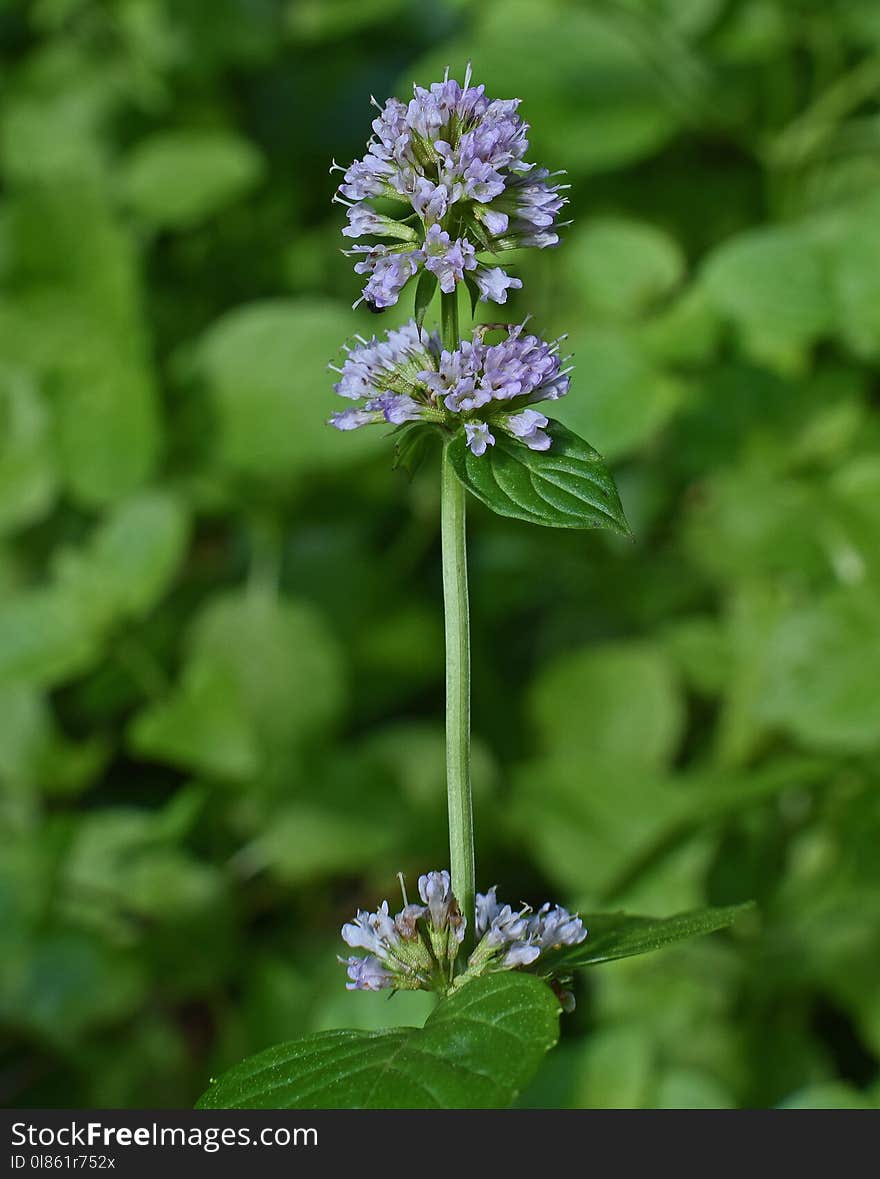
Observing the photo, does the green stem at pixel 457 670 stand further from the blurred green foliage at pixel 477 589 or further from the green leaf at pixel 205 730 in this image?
the green leaf at pixel 205 730

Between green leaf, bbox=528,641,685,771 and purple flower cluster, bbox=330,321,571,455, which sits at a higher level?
green leaf, bbox=528,641,685,771

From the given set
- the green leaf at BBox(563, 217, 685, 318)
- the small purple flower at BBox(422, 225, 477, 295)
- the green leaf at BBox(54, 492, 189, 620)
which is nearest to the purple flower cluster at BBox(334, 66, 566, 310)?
the small purple flower at BBox(422, 225, 477, 295)

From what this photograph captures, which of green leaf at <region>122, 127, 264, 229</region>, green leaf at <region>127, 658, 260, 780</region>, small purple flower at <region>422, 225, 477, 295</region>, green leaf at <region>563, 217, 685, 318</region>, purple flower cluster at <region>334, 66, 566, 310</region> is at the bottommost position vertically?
small purple flower at <region>422, 225, 477, 295</region>

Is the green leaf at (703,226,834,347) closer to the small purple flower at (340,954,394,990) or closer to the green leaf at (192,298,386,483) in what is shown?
the green leaf at (192,298,386,483)

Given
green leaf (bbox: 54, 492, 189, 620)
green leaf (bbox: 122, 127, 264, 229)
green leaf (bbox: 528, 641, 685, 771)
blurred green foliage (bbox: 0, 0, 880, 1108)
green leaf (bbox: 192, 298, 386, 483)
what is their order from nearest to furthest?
blurred green foliage (bbox: 0, 0, 880, 1108) → green leaf (bbox: 54, 492, 189, 620) → green leaf (bbox: 192, 298, 386, 483) → green leaf (bbox: 528, 641, 685, 771) → green leaf (bbox: 122, 127, 264, 229)

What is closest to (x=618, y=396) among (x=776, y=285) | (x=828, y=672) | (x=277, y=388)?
(x=776, y=285)

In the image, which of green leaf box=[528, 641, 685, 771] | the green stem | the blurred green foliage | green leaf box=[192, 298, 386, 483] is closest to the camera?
the green stem

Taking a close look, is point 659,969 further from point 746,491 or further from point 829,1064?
point 746,491
